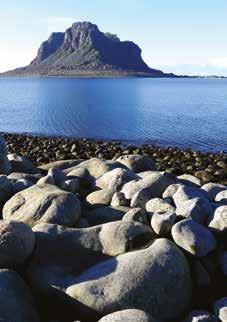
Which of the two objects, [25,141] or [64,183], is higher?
[64,183]

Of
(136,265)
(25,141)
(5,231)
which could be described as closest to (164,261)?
(136,265)

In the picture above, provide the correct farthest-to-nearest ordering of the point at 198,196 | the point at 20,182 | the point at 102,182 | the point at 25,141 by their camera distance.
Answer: the point at 25,141
the point at 102,182
the point at 20,182
the point at 198,196

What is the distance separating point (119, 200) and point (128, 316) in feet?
17.0

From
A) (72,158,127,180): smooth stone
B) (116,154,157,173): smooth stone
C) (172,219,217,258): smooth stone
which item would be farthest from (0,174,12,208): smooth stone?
(116,154,157,173): smooth stone

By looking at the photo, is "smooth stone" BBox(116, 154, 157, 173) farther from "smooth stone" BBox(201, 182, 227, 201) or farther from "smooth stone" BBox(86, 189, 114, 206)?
"smooth stone" BBox(86, 189, 114, 206)

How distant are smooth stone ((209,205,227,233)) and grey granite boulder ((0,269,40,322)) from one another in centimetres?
424

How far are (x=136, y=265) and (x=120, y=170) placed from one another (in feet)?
20.6

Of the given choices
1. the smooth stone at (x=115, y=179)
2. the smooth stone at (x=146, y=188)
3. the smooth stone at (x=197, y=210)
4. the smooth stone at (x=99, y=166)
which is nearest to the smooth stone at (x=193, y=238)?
the smooth stone at (x=197, y=210)

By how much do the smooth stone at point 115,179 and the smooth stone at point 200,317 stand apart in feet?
18.8

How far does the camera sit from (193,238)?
10461mm

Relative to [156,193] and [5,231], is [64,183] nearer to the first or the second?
[156,193]

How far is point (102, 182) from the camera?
15820 mm

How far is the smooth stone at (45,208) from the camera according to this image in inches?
467

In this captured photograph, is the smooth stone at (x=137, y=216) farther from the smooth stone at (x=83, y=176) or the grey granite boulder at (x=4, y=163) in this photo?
the grey granite boulder at (x=4, y=163)
